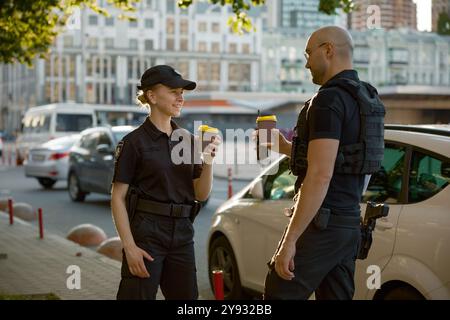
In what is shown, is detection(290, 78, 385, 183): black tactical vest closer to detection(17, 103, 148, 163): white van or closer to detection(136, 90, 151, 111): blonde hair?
detection(136, 90, 151, 111): blonde hair

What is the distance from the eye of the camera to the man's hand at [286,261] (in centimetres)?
386

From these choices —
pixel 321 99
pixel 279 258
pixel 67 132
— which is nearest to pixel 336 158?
pixel 321 99

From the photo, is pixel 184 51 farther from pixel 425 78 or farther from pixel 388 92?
pixel 388 92

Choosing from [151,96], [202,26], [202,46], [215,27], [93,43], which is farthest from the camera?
[202,26]

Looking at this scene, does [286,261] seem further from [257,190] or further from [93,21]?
[93,21]

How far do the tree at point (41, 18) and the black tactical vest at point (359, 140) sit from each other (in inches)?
276

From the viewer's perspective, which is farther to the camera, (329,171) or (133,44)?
(133,44)

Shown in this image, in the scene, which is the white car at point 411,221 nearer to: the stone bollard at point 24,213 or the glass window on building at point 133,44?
the stone bollard at point 24,213

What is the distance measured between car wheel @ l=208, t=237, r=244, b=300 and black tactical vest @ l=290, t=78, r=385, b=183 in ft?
11.8

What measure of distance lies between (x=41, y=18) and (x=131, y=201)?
11.3 m

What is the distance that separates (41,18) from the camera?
14953mm

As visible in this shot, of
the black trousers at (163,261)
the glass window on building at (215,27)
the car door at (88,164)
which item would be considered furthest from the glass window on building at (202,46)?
the black trousers at (163,261)

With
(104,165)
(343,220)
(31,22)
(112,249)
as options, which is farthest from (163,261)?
(104,165)

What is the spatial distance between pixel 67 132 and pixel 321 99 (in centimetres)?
3255
